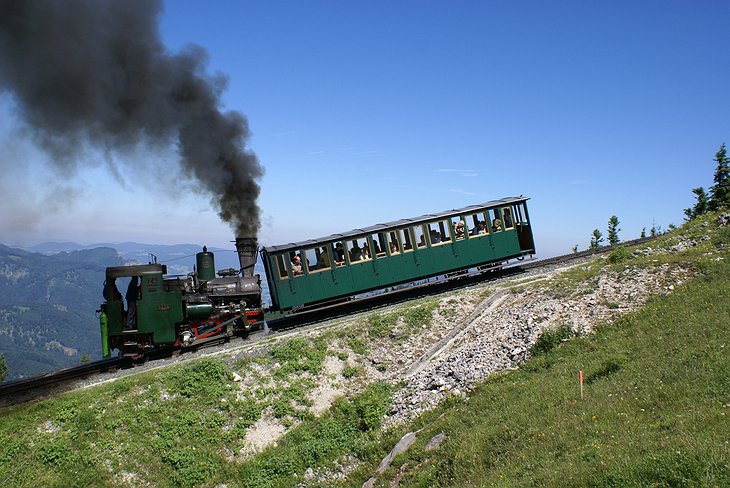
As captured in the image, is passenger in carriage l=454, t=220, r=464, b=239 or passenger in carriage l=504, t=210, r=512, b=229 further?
passenger in carriage l=504, t=210, r=512, b=229

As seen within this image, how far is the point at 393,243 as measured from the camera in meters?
23.2

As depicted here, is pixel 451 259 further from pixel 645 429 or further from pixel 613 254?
pixel 645 429

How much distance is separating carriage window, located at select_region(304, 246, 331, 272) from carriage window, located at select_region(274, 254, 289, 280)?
1.03m

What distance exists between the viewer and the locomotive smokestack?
2291 cm

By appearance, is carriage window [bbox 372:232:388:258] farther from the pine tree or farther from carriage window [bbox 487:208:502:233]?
the pine tree

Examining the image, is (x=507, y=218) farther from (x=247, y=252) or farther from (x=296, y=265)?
(x=247, y=252)

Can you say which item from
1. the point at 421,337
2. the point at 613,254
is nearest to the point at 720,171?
the point at 613,254

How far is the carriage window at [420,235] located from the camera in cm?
2345

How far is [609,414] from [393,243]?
14245mm

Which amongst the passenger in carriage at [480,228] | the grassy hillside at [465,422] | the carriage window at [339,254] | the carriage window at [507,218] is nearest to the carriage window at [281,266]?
the carriage window at [339,254]

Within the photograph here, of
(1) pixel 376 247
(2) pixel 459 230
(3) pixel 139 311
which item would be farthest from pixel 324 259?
(3) pixel 139 311

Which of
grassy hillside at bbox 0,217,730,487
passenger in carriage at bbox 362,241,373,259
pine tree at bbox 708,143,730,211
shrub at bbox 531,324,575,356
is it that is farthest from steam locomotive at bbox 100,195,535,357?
pine tree at bbox 708,143,730,211

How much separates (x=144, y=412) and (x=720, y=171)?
1739 inches

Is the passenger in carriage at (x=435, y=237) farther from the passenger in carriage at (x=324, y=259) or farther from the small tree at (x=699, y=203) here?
the small tree at (x=699, y=203)
